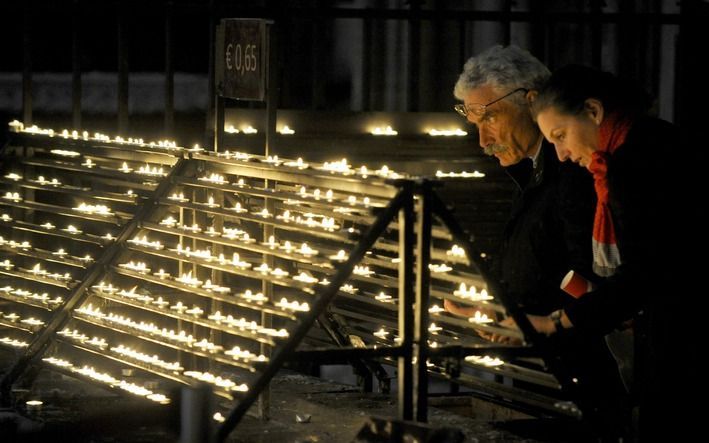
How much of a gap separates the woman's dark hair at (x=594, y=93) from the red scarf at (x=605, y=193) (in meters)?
0.05

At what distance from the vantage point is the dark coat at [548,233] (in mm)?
7457

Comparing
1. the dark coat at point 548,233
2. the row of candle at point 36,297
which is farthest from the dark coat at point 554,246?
the row of candle at point 36,297

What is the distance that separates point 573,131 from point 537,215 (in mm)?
757

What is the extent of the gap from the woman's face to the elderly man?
490mm

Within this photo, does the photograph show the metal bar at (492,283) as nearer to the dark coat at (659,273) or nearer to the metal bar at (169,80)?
the dark coat at (659,273)

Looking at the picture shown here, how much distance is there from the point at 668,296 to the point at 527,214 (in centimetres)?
109

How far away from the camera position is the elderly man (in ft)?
23.5

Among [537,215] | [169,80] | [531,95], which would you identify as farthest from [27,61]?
[537,215]

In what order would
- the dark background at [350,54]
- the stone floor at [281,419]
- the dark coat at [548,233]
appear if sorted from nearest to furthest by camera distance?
the dark coat at [548,233] → the stone floor at [281,419] → the dark background at [350,54]

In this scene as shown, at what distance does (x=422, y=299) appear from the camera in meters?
6.85

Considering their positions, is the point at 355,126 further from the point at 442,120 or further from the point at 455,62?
the point at 455,62

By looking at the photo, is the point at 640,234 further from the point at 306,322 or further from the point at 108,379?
the point at 108,379

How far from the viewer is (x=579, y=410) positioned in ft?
22.6

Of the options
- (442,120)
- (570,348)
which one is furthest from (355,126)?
(570,348)
